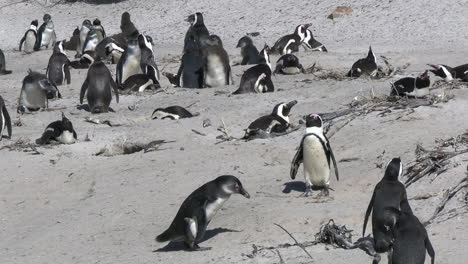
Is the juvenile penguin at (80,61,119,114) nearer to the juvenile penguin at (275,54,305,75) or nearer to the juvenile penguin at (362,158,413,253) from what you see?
the juvenile penguin at (275,54,305,75)

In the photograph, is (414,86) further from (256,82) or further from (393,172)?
(393,172)

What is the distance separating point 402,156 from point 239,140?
6.30ft

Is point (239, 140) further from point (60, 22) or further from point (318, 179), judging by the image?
point (60, 22)

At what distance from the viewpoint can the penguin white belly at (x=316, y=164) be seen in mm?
8258

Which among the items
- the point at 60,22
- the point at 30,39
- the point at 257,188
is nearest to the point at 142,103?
the point at 257,188

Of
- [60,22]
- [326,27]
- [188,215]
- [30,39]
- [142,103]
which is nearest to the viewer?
[188,215]

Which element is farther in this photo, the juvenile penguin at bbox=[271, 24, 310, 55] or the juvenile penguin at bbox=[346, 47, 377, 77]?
the juvenile penguin at bbox=[271, 24, 310, 55]

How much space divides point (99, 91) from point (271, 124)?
3039mm

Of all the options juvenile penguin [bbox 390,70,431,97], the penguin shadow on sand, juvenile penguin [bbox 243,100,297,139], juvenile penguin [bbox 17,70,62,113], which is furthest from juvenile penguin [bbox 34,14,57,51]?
the penguin shadow on sand

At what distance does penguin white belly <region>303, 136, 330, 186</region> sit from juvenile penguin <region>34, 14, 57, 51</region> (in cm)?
1175

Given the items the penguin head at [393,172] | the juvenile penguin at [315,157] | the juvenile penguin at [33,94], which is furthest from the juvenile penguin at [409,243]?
the juvenile penguin at [33,94]

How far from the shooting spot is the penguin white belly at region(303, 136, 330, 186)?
27.1ft

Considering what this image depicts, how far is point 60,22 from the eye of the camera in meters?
22.3

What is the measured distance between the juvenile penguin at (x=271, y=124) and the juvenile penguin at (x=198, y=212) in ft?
8.51
